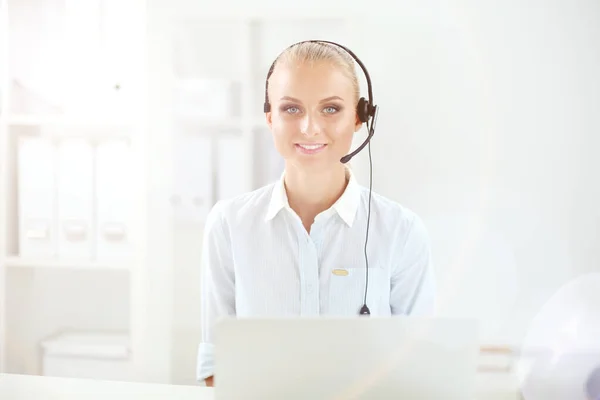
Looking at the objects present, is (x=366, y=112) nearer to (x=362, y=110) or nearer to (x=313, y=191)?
(x=362, y=110)

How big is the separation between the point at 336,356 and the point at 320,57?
0.99 metres

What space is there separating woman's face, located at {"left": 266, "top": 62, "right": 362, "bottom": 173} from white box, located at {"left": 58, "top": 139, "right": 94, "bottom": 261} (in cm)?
69

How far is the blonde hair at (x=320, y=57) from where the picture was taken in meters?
1.63

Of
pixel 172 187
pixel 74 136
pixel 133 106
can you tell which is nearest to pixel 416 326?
pixel 172 187

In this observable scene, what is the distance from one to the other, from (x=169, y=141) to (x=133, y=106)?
168 mm

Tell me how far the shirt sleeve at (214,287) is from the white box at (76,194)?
19.9 inches

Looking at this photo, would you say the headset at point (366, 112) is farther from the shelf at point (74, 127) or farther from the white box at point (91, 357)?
the white box at point (91, 357)

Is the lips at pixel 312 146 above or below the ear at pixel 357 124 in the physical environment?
below

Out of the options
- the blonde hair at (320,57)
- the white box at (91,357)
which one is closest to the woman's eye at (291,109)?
the blonde hair at (320,57)

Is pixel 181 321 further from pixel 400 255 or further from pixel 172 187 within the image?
pixel 400 255

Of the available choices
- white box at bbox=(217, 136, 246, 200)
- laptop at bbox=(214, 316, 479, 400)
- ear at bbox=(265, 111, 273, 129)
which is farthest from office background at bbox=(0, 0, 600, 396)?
laptop at bbox=(214, 316, 479, 400)

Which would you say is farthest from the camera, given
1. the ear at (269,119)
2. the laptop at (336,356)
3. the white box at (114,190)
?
the white box at (114,190)

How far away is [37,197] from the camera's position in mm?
1971

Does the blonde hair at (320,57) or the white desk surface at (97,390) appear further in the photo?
the blonde hair at (320,57)
